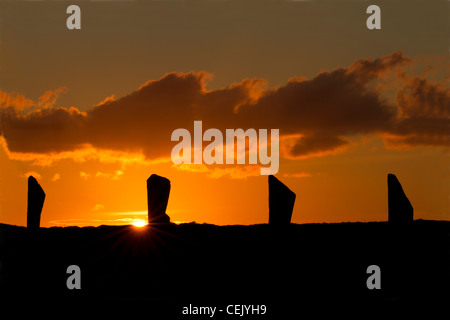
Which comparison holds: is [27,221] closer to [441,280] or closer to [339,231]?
[339,231]

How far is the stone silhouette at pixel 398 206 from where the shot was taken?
82.4 ft

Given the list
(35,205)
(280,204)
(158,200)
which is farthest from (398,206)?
(35,205)

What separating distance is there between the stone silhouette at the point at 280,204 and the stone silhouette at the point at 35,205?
8026 mm

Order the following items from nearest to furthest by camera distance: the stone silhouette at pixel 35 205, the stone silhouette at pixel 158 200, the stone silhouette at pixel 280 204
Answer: the stone silhouette at pixel 280 204
the stone silhouette at pixel 158 200
the stone silhouette at pixel 35 205

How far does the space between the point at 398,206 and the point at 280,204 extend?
3891 mm

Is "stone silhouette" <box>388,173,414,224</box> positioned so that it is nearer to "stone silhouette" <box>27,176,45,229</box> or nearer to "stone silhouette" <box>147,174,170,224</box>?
"stone silhouette" <box>147,174,170,224</box>

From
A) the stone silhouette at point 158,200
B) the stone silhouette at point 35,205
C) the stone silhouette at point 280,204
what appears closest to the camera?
the stone silhouette at point 280,204

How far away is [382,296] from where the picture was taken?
21.5m

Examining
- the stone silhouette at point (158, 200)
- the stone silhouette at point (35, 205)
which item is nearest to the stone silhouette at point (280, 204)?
the stone silhouette at point (158, 200)

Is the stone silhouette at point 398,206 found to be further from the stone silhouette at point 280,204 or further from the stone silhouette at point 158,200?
the stone silhouette at point 158,200

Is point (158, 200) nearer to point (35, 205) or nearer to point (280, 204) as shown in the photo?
point (280, 204)

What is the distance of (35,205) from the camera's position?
26.5 m
